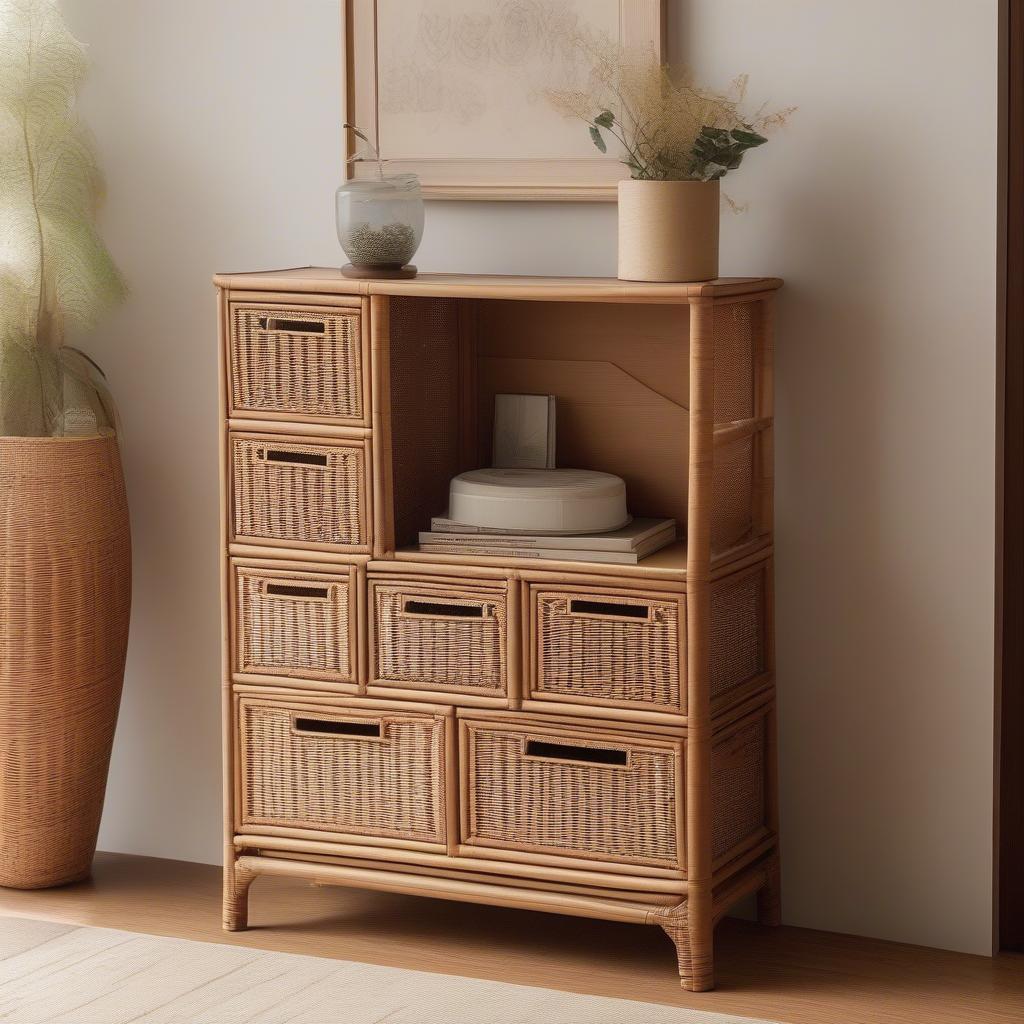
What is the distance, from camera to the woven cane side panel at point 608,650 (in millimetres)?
2654

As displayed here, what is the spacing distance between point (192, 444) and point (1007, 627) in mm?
1609

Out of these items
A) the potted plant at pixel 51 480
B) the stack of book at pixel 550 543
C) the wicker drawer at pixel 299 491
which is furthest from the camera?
the potted plant at pixel 51 480

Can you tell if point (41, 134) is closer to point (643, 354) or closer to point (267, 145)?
point (267, 145)

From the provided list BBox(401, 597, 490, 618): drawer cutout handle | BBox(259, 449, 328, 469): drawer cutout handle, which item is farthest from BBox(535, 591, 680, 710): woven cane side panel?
BBox(259, 449, 328, 469): drawer cutout handle

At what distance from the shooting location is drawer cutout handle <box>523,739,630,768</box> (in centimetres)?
275

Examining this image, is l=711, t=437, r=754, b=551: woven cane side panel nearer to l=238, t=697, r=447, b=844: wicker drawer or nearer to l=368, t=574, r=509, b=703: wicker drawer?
l=368, t=574, r=509, b=703: wicker drawer

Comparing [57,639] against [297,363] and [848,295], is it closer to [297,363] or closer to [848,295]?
[297,363]

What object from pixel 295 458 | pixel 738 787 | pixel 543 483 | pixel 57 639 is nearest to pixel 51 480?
pixel 57 639

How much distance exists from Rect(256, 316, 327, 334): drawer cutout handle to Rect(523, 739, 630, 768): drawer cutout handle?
2.57 ft

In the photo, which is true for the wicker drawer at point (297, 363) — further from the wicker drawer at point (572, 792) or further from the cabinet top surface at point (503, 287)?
the wicker drawer at point (572, 792)

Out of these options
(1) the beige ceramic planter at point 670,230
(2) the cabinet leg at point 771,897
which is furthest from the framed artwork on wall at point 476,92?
(2) the cabinet leg at point 771,897

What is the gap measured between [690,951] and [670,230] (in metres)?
1.16

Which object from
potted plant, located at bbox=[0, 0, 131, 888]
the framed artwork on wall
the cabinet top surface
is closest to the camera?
the cabinet top surface

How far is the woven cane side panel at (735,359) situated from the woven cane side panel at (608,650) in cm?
35
